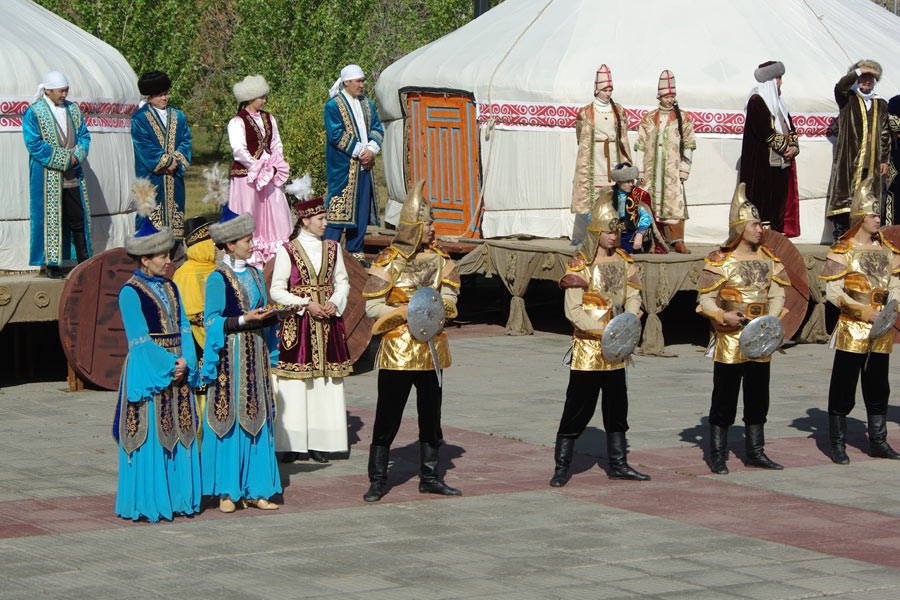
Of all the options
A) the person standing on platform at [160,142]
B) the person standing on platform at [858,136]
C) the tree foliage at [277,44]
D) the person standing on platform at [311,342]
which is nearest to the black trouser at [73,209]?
the person standing on platform at [160,142]

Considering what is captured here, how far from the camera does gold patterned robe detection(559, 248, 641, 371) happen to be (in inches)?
310

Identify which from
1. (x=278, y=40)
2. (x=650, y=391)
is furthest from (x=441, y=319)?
(x=278, y=40)

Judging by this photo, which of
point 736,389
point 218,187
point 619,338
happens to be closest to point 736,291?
point 736,389

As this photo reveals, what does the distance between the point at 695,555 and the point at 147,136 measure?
7.41 meters

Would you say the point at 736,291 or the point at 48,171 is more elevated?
the point at 48,171

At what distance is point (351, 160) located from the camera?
44.2ft

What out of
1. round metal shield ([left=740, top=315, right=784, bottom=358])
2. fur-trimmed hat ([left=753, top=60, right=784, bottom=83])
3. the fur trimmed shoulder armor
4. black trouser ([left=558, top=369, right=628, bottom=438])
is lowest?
black trouser ([left=558, top=369, right=628, bottom=438])

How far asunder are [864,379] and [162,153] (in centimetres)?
638

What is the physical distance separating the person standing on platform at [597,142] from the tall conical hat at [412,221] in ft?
19.8

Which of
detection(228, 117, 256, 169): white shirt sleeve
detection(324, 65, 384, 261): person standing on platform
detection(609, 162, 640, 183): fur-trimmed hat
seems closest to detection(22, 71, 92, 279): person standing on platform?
detection(228, 117, 256, 169): white shirt sleeve

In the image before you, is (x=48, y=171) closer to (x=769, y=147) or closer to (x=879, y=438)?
(x=769, y=147)

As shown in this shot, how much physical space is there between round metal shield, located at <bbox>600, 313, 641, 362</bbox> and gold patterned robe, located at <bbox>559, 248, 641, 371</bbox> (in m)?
0.06

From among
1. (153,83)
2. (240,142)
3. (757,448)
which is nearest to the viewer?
(757,448)

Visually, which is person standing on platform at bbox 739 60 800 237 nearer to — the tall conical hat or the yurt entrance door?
the yurt entrance door
